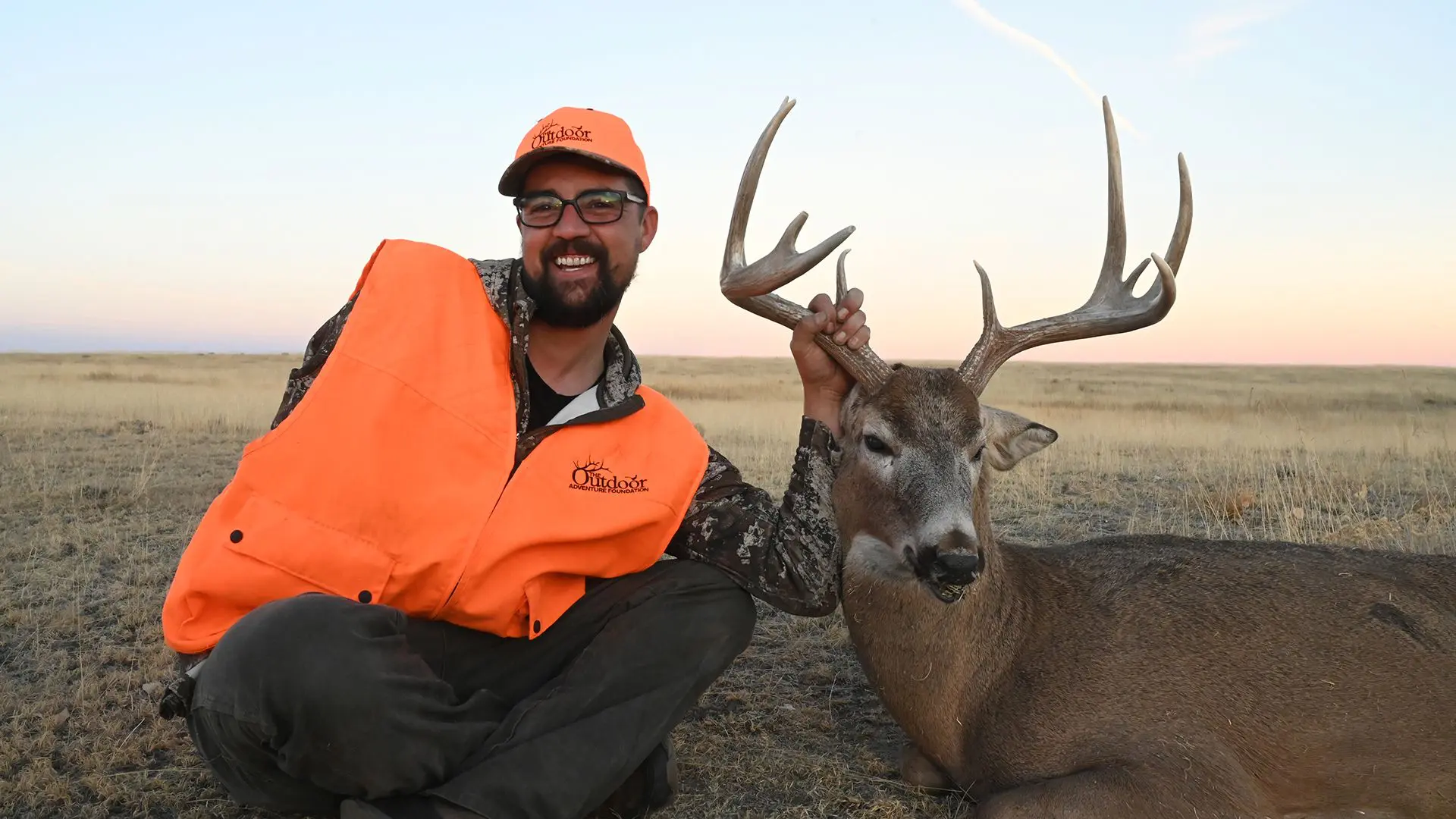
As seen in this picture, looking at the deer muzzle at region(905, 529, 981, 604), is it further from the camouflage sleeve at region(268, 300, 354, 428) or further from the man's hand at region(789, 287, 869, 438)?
the camouflage sleeve at region(268, 300, 354, 428)

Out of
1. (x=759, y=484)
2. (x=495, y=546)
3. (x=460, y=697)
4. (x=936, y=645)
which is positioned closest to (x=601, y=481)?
(x=495, y=546)

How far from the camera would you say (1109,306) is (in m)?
4.75

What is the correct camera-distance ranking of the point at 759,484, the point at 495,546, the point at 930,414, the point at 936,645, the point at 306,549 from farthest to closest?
the point at 759,484 → the point at 930,414 → the point at 936,645 → the point at 495,546 → the point at 306,549

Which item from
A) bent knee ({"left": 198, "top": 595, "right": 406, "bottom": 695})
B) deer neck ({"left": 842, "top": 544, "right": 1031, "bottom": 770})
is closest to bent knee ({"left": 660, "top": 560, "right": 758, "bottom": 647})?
deer neck ({"left": 842, "top": 544, "right": 1031, "bottom": 770})

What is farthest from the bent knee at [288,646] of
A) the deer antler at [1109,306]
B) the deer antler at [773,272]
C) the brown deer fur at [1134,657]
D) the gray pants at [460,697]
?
the deer antler at [1109,306]

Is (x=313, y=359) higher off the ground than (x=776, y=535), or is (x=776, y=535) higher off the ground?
(x=313, y=359)

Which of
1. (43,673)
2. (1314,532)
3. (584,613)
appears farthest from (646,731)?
(1314,532)

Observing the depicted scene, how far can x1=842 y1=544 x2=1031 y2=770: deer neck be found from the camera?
3895 millimetres

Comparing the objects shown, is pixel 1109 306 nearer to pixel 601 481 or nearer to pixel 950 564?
pixel 950 564

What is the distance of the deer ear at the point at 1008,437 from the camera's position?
4578 mm

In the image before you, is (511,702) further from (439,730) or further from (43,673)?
(43,673)

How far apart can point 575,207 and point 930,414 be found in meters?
1.70

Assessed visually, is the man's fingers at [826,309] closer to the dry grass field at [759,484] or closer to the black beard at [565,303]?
the black beard at [565,303]

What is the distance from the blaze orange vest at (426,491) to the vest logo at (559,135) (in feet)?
2.01
